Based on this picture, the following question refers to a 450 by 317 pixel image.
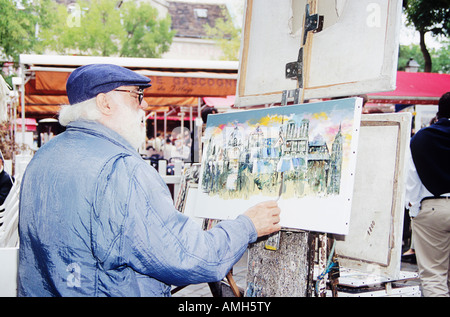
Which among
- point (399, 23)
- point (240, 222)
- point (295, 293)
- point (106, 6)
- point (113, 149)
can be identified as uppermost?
point (106, 6)

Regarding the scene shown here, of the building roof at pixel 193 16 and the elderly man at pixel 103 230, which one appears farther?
the building roof at pixel 193 16

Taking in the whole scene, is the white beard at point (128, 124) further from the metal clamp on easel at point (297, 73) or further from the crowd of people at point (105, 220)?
the metal clamp on easel at point (297, 73)

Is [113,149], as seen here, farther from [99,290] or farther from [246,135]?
[246,135]

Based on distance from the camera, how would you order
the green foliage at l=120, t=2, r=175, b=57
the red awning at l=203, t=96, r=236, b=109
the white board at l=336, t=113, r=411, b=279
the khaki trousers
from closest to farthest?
1. the white board at l=336, t=113, r=411, b=279
2. the khaki trousers
3. the red awning at l=203, t=96, r=236, b=109
4. the green foliage at l=120, t=2, r=175, b=57

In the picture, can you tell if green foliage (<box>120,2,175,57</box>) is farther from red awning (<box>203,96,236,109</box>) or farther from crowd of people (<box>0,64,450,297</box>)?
crowd of people (<box>0,64,450,297</box>)

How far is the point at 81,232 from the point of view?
132 centimetres

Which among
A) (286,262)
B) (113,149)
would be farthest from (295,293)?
(113,149)

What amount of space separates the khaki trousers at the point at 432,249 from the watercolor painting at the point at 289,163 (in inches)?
76.0

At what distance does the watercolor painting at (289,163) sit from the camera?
1748mm

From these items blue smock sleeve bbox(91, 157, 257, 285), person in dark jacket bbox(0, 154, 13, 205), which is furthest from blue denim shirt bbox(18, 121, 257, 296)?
person in dark jacket bbox(0, 154, 13, 205)

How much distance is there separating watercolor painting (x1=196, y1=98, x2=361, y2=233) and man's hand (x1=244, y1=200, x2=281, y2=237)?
0.10 meters

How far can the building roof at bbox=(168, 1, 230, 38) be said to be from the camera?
32.4 metres

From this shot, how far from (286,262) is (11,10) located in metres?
5.12

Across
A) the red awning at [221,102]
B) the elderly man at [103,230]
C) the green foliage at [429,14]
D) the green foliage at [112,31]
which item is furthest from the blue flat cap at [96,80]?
the green foliage at [112,31]
